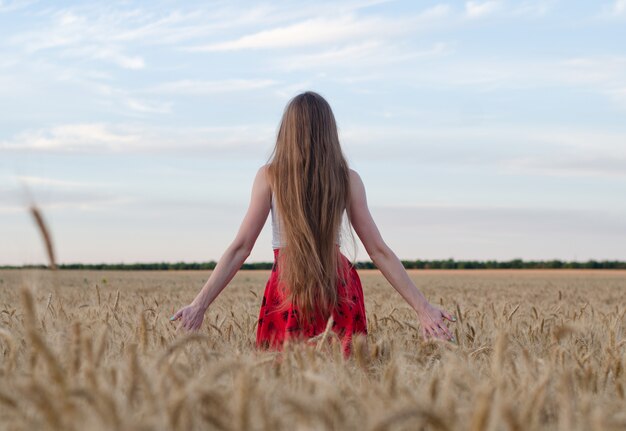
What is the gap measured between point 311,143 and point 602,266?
105 ft

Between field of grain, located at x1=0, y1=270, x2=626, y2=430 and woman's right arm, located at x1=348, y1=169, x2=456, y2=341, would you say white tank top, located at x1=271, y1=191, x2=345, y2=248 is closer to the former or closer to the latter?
woman's right arm, located at x1=348, y1=169, x2=456, y2=341

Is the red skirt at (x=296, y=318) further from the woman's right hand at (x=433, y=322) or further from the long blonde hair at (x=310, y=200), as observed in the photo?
the woman's right hand at (x=433, y=322)

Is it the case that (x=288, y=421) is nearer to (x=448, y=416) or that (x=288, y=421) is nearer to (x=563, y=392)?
(x=448, y=416)

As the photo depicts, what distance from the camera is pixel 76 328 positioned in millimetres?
1988

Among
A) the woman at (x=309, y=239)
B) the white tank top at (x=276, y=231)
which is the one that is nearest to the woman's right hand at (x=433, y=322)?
the woman at (x=309, y=239)

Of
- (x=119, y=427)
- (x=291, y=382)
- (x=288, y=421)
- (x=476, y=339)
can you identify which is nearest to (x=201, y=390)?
(x=119, y=427)

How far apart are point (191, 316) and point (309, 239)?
0.71 metres

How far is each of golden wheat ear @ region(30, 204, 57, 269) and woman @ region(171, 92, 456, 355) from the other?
1480mm

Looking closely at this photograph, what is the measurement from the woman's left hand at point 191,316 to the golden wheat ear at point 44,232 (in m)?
1.46

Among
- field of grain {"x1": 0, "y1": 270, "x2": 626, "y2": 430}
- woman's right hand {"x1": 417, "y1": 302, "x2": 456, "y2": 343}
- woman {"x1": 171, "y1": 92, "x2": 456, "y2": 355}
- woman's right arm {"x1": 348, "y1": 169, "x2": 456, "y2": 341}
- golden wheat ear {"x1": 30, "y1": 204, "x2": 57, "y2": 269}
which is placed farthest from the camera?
woman's right arm {"x1": 348, "y1": 169, "x2": 456, "y2": 341}

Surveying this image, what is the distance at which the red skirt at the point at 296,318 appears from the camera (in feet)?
12.7

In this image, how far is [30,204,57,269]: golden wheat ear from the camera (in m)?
2.19

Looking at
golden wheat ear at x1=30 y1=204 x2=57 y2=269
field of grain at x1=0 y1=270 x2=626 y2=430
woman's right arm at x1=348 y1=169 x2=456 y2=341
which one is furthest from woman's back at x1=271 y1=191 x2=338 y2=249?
golden wheat ear at x1=30 y1=204 x2=57 y2=269

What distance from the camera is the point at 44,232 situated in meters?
2.24
